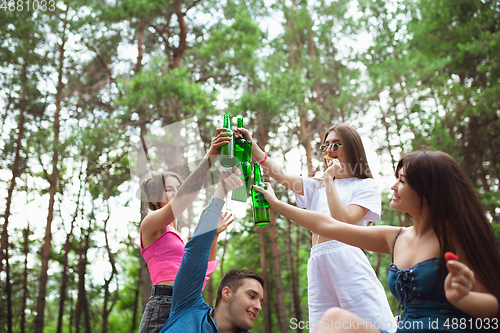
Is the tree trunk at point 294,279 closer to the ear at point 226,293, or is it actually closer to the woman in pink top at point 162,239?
the ear at point 226,293

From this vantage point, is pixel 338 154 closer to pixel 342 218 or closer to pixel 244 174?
pixel 342 218

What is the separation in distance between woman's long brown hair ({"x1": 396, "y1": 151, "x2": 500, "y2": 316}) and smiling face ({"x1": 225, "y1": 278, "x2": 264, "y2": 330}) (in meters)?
1.26

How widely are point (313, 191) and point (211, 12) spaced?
9324 mm

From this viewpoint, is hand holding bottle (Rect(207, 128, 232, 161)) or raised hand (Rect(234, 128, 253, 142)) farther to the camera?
raised hand (Rect(234, 128, 253, 142))

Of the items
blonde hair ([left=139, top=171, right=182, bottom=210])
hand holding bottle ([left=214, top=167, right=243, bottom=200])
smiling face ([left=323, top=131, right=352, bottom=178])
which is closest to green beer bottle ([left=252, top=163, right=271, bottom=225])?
hand holding bottle ([left=214, top=167, right=243, bottom=200])

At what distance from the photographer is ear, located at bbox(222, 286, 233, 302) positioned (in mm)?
2165

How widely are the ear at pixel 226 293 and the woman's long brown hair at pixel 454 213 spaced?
1344 mm

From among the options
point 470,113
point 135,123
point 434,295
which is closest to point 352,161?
point 434,295

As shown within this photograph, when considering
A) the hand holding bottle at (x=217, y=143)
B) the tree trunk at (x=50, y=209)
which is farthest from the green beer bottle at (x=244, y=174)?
the tree trunk at (x=50, y=209)

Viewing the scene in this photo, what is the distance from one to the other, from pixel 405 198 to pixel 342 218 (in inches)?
16.9

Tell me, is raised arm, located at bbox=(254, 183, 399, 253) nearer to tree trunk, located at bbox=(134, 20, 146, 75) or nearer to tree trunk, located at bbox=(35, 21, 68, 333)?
tree trunk, located at bbox=(35, 21, 68, 333)

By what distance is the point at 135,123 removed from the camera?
26.6 ft

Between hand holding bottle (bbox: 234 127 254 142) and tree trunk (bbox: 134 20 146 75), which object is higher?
tree trunk (bbox: 134 20 146 75)

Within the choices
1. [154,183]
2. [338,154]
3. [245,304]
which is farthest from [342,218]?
[154,183]
